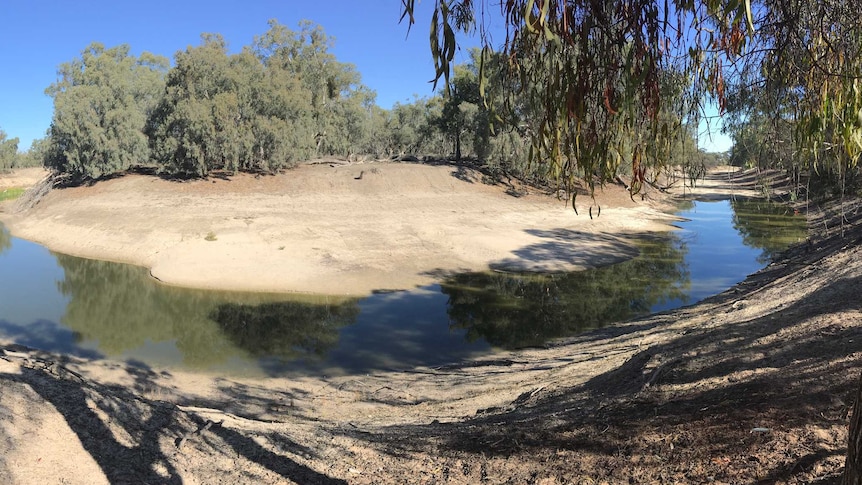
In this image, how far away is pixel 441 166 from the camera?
1315 inches

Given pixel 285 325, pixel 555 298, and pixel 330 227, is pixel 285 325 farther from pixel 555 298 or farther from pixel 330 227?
pixel 330 227

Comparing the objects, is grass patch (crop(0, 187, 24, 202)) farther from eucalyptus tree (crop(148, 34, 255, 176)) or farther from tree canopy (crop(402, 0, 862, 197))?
tree canopy (crop(402, 0, 862, 197))


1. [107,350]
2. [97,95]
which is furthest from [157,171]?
[107,350]

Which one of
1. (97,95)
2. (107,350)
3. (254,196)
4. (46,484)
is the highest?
(97,95)

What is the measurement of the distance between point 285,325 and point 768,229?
22.9 metres

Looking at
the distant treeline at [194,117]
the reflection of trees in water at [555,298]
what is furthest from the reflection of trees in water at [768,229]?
the distant treeline at [194,117]

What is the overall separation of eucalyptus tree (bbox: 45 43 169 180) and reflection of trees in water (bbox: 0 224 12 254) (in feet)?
14.8

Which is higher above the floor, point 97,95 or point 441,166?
point 97,95

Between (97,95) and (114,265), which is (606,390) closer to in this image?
(114,265)

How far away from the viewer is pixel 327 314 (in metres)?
12.9

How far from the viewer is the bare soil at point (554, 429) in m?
3.12

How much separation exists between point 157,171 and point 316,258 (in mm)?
17816

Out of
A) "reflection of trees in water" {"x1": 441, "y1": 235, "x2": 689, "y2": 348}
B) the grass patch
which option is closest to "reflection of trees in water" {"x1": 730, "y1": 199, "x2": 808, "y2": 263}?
"reflection of trees in water" {"x1": 441, "y1": 235, "x2": 689, "y2": 348}

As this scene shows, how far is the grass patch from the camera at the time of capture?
122 feet
